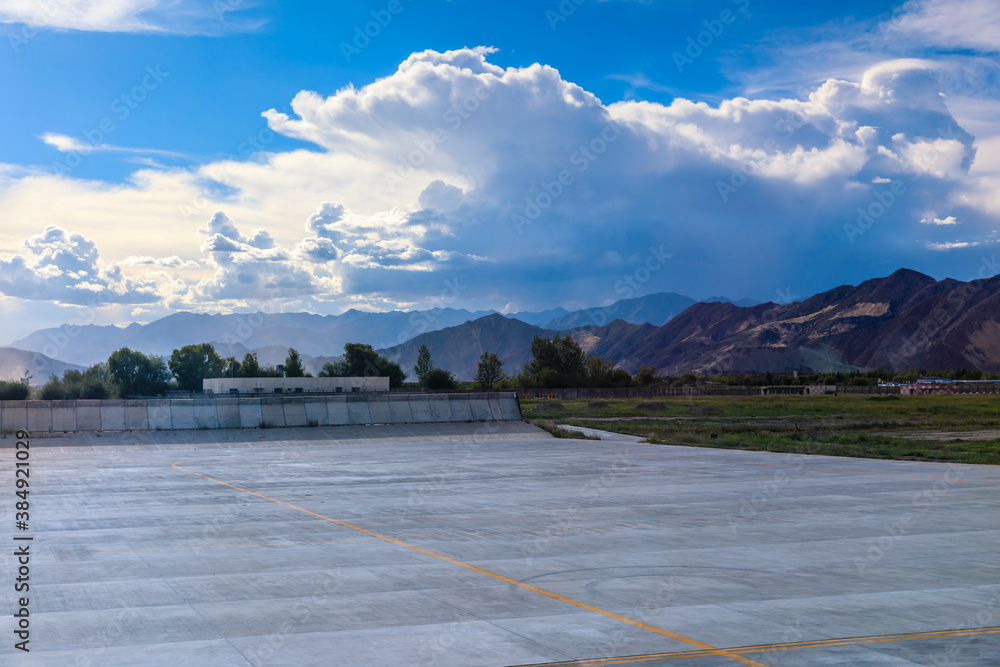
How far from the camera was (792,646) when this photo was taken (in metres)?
7.85

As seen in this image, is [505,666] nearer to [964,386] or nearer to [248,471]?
[248,471]

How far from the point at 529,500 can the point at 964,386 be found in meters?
146

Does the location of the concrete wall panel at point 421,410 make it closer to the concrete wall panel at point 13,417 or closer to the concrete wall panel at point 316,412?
the concrete wall panel at point 316,412

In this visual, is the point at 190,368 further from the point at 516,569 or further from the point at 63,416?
the point at 516,569

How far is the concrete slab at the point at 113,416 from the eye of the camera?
39875 mm

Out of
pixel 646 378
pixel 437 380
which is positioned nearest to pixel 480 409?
pixel 437 380

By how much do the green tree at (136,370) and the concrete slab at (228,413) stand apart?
415ft

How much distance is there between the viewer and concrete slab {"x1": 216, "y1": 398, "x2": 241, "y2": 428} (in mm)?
42344

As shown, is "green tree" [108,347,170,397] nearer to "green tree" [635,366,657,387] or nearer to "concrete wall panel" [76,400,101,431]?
"green tree" [635,366,657,387]

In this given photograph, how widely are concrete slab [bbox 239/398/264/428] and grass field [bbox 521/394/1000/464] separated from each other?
51.3 feet

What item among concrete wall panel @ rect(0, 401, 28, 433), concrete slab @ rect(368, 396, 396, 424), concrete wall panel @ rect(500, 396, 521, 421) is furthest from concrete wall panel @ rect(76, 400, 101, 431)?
concrete wall panel @ rect(500, 396, 521, 421)

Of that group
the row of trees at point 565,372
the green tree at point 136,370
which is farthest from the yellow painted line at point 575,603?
the green tree at point 136,370

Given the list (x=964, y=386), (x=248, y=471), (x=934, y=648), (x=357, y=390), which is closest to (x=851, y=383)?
(x=964, y=386)

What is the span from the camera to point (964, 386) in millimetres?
142375
